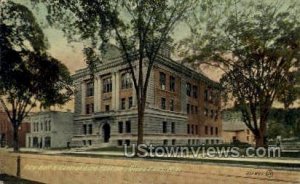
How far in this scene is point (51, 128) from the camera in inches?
748

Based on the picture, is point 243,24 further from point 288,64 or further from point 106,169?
point 106,169

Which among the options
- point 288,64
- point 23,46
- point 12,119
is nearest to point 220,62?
point 288,64

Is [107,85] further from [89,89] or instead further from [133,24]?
[133,24]

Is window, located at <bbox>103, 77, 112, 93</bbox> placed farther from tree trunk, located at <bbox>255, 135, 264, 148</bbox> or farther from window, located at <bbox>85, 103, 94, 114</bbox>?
tree trunk, located at <bbox>255, 135, 264, 148</bbox>

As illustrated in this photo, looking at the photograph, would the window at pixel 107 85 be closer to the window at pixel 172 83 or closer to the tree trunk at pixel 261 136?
the window at pixel 172 83

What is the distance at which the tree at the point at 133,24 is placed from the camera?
16.3 meters

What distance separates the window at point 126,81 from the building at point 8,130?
618 centimetres

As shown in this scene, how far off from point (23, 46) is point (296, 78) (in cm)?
1237

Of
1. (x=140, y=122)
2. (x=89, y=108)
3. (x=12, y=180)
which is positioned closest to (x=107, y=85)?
(x=89, y=108)

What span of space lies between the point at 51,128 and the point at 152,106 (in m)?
5.24

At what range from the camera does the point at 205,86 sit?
15.3m

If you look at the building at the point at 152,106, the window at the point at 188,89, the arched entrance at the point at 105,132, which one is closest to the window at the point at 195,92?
Answer: the building at the point at 152,106

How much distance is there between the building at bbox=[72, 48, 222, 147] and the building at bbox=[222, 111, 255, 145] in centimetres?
27

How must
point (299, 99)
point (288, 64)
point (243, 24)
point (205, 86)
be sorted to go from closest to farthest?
1. point (299, 99)
2. point (288, 64)
3. point (243, 24)
4. point (205, 86)
